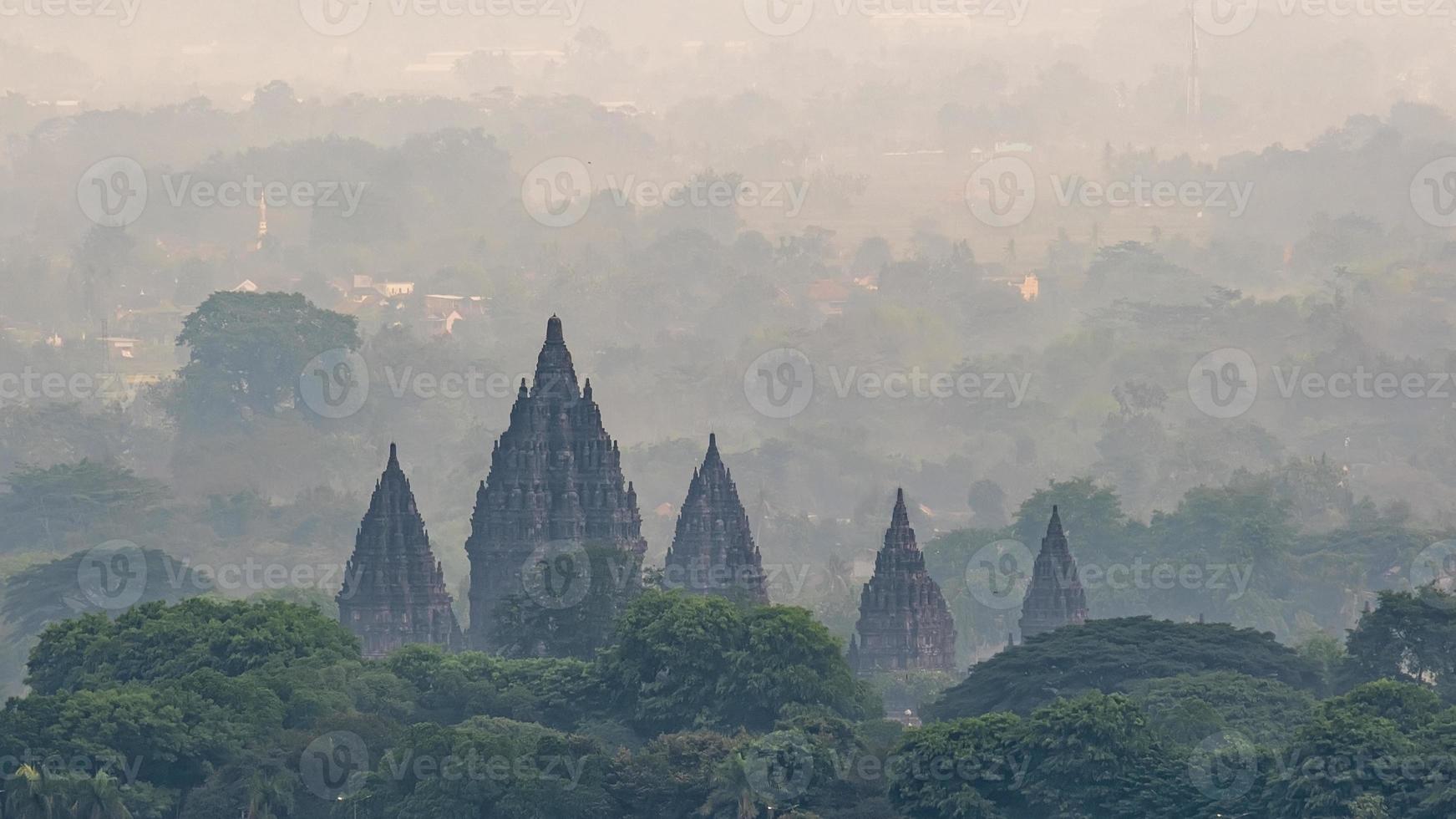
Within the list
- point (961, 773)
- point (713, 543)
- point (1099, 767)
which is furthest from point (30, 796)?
point (713, 543)

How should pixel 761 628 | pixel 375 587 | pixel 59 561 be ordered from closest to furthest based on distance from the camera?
pixel 761 628 → pixel 375 587 → pixel 59 561

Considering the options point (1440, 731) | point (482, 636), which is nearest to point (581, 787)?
point (1440, 731)

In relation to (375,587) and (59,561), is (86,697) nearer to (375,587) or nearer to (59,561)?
(375,587)

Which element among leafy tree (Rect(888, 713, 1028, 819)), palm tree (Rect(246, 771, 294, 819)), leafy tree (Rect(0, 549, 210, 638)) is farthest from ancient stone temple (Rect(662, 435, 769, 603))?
leafy tree (Rect(888, 713, 1028, 819))

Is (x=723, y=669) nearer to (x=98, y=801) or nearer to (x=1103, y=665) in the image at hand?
(x=1103, y=665)

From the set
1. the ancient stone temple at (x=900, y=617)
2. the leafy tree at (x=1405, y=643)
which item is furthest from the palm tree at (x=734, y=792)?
the ancient stone temple at (x=900, y=617)
